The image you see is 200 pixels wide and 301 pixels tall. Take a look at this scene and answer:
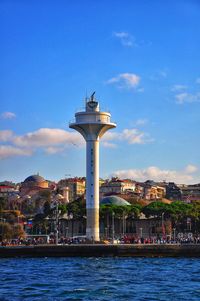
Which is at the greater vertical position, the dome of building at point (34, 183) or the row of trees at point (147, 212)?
the dome of building at point (34, 183)

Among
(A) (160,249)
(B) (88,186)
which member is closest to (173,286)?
(A) (160,249)

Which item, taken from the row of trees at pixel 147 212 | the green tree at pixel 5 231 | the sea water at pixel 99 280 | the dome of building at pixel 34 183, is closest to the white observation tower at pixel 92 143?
the row of trees at pixel 147 212

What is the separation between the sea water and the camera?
3091 centimetres

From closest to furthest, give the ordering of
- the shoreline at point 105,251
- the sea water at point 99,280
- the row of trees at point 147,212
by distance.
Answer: the sea water at point 99,280 → the shoreline at point 105,251 → the row of trees at point 147,212

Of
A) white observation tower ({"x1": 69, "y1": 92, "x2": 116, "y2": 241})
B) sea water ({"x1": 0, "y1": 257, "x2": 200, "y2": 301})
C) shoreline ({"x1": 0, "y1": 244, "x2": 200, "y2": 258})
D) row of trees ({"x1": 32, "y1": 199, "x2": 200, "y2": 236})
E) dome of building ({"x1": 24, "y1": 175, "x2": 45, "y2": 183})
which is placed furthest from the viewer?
dome of building ({"x1": 24, "y1": 175, "x2": 45, "y2": 183})

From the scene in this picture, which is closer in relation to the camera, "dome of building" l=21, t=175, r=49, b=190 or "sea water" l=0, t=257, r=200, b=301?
"sea water" l=0, t=257, r=200, b=301

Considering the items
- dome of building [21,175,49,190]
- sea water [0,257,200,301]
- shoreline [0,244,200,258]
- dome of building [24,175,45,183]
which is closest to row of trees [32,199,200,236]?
shoreline [0,244,200,258]

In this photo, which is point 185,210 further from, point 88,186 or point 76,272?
point 76,272

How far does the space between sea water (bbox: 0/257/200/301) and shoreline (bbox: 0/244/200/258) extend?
759 centimetres

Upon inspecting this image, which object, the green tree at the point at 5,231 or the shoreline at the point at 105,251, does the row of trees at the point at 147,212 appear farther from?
the shoreline at the point at 105,251

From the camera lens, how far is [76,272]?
43.3m

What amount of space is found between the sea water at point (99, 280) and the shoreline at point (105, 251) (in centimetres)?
759

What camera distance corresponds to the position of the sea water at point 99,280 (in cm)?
3091

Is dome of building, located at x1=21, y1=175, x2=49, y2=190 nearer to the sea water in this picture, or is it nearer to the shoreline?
the shoreline
